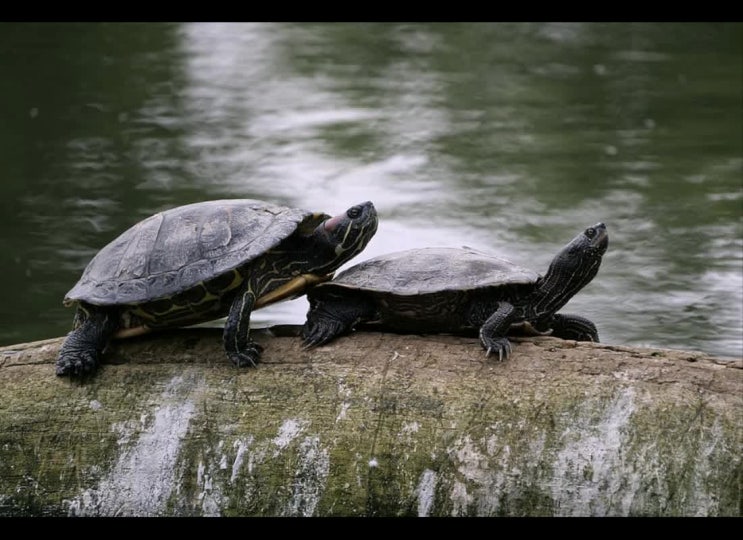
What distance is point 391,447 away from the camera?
3896mm

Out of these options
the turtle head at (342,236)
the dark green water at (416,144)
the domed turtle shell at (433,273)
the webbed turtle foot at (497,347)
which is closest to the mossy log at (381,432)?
the webbed turtle foot at (497,347)

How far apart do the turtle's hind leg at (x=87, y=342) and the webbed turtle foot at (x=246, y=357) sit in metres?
0.49

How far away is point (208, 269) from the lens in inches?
163

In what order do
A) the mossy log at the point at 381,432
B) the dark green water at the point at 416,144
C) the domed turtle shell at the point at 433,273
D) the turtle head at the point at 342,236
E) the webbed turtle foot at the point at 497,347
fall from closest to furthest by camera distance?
the mossy log at the point at 381,432 → the webbed turtle foot at the point at 497,347 → the domed turtle shell at the point at 433,273 → the turtle head at the point at 342,236 → the dark green water at the point at 416,144

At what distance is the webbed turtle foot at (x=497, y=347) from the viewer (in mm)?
3996

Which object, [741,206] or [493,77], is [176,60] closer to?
[493,77]

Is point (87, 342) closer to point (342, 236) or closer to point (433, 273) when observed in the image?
point (342, 236)

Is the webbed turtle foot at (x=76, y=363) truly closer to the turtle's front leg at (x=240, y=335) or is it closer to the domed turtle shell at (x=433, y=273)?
the turtle's front leg at (x=240, y=335)

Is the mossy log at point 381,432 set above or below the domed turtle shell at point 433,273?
below

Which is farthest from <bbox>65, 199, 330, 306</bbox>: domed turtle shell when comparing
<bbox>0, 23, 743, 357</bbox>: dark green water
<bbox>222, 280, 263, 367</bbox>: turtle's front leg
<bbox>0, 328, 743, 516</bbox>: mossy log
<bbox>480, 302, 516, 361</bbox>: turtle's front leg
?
<bbox>0, 23, 743, 357</bbox>: dark green water

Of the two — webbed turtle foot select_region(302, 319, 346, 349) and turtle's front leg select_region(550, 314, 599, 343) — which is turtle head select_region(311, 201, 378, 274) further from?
turtle's front leg select_region(550, 314, 599, 343)

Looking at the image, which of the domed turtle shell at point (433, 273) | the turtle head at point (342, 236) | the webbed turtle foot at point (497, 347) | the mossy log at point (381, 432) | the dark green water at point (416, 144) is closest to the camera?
the mossy log at point (381, 432)

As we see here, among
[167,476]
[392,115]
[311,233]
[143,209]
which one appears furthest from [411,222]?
[167,476]

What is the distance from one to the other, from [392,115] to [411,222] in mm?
2880
